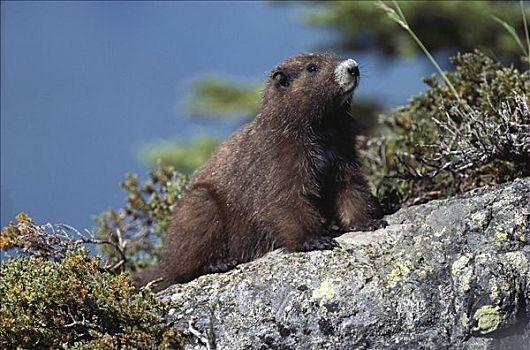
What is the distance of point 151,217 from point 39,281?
3.08 meters

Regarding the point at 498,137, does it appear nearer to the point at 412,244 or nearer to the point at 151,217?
the point at 412,244

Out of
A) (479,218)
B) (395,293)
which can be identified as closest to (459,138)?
(479,218)

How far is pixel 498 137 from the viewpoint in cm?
642

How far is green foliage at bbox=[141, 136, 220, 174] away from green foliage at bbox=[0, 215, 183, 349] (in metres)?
11.6

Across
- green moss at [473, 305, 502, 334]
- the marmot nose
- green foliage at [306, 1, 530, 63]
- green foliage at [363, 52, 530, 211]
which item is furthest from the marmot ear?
green foliage at [306, 1, 530, 63]

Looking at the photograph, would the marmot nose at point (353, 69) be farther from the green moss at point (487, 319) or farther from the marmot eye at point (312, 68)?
the green moss at point (487, 319)

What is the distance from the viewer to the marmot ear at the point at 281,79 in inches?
262

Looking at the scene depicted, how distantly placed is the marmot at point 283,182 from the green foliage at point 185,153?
34.6ft

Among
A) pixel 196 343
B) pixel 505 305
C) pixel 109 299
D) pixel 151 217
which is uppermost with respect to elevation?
pixel 151 217

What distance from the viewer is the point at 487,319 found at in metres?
5.18

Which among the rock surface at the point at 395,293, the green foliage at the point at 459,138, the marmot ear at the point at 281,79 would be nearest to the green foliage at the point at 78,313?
the rock surface at the point at 395,293

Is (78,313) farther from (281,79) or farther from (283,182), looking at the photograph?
(281,79)

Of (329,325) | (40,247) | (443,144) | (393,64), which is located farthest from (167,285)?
(393,64)

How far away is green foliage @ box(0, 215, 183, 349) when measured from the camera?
5.44 m
